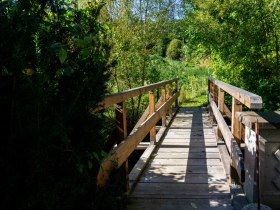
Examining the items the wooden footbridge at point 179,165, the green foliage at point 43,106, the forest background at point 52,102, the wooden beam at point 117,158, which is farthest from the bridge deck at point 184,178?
the green foliage at point 43,106

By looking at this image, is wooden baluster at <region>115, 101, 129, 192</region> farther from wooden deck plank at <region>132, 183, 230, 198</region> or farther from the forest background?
wooden deck plank at <region>132, 183, 230, 198</region>

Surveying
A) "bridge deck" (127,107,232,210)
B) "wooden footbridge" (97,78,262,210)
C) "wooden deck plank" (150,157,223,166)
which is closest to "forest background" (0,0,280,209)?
"wooden footbridge" (97,78,262,210)

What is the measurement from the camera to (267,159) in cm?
272

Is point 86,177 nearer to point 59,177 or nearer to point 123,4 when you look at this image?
point 59,177

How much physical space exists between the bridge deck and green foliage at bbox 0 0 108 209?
155 cm

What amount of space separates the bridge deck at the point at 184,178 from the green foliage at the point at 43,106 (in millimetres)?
1552

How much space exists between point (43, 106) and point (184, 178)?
2.93 metres

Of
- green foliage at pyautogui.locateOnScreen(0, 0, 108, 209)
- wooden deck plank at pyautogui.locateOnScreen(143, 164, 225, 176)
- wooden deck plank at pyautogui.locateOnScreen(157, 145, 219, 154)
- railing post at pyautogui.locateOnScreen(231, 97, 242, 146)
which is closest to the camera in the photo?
green foliage at pyautogui.locateOnScreen(0, 0, 108, 209)

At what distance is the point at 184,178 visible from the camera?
4.11 meters

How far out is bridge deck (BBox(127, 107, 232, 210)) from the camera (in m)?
3.29

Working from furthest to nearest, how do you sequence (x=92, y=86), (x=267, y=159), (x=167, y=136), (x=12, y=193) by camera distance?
1. (x=167, y=136)
2. (x=267, y=159)
3. (x=92, y=86)
4. (x=12, y=193)

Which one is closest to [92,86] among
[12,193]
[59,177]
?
[59,177]

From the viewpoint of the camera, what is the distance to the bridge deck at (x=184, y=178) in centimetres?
329

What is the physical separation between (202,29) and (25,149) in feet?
34.2
